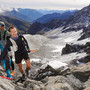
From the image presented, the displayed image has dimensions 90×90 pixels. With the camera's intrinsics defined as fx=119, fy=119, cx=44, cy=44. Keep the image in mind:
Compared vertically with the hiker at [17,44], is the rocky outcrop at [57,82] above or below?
below

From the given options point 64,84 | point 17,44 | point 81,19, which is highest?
point 81,19

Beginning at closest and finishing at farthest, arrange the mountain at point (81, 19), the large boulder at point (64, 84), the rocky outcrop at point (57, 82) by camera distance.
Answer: the rocky outcrop at point (57, 82), the large boulder at point (64, 84), the mountain at point (81, 19)

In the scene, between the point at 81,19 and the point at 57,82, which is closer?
the point at 57,82

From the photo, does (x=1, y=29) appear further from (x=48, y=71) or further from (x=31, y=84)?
(x=48, y=71)

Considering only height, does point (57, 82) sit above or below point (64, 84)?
below

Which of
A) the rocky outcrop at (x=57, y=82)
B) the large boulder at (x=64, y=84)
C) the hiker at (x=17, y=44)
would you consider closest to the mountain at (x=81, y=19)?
the rocky outcrop at (x=57, y=82)

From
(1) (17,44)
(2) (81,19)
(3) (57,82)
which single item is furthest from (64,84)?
(2) (81,19)

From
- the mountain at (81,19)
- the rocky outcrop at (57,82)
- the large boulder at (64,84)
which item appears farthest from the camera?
the mountain at (81,19)

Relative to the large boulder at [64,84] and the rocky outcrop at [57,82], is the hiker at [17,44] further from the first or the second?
the large boulder at [64,84]

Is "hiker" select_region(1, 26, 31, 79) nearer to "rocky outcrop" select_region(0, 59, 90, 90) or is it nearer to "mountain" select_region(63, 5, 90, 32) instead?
"rocky outcrop" select_region(0, 59, 90, 90)

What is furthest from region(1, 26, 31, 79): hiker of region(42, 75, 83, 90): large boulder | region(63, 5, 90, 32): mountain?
region(63, 5, 90, 32): mountain

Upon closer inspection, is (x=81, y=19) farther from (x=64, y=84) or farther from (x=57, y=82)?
(x=64, y=84)

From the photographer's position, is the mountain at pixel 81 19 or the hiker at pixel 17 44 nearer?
the hiker at pixel 17 44

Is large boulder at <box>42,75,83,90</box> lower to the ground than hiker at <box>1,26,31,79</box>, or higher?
lower
